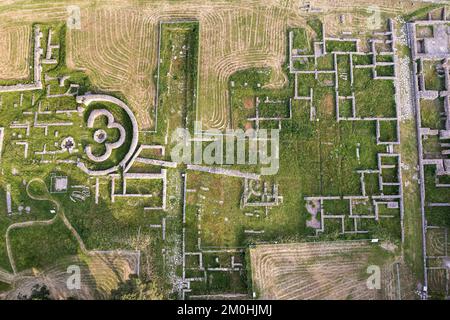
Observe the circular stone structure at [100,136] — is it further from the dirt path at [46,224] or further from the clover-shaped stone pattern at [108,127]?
the dirt path at [46,224]

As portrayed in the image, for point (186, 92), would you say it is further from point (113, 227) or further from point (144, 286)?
point (144, 286)

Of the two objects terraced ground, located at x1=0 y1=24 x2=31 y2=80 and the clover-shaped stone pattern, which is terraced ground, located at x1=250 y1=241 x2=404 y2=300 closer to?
the clover-shaped stone pattern

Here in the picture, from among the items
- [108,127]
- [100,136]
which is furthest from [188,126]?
[100,136]

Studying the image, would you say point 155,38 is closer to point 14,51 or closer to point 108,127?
point 108,127

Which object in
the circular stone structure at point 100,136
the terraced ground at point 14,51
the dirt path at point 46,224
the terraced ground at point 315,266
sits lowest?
the terraced ground at point 315,266

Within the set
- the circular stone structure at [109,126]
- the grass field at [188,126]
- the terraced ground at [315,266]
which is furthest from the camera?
the circular stone structure at [109,126]

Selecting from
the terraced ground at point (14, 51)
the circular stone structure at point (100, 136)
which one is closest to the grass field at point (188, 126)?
the terraced ground at point (14, 51)

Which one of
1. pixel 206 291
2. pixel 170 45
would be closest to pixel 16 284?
pixel 206 291

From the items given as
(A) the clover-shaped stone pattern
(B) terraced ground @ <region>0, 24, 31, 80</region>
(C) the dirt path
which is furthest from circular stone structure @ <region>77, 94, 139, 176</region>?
(B) terraced ground @ <region>0, 24, 31, 80</region>

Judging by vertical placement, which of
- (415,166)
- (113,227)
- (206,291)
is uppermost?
(415,166)
